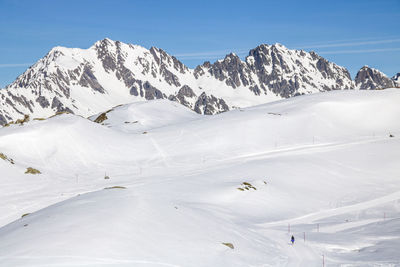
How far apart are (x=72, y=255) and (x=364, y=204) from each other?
40.7 meters

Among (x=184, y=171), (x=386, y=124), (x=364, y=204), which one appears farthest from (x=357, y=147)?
(x=184, y=171)

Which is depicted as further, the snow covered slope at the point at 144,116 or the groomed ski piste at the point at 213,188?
the snow covered slope at the point at 144,116

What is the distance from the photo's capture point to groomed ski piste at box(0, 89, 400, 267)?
27.7 m

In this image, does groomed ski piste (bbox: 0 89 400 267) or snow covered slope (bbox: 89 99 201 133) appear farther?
snow covered slope (bbox: 89 99 201 133)

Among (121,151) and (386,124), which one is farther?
(386,124)

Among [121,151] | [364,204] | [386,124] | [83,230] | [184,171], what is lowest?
[83,230]

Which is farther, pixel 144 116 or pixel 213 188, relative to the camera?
pixel 144 116

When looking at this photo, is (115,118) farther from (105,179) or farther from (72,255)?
(72,255)

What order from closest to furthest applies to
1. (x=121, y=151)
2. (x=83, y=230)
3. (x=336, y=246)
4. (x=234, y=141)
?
(x=83, y=230), (x=336, y=246), (x=121, y=151), (x=234, y=141)

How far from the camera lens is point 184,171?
67.6m

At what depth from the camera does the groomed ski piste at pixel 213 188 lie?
27.7 metres

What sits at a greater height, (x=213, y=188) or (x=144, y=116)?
(x=144, y=116)

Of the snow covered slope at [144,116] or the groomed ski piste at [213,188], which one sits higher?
the snow covered slope at [144,116]

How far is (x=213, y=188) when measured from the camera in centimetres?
5416
